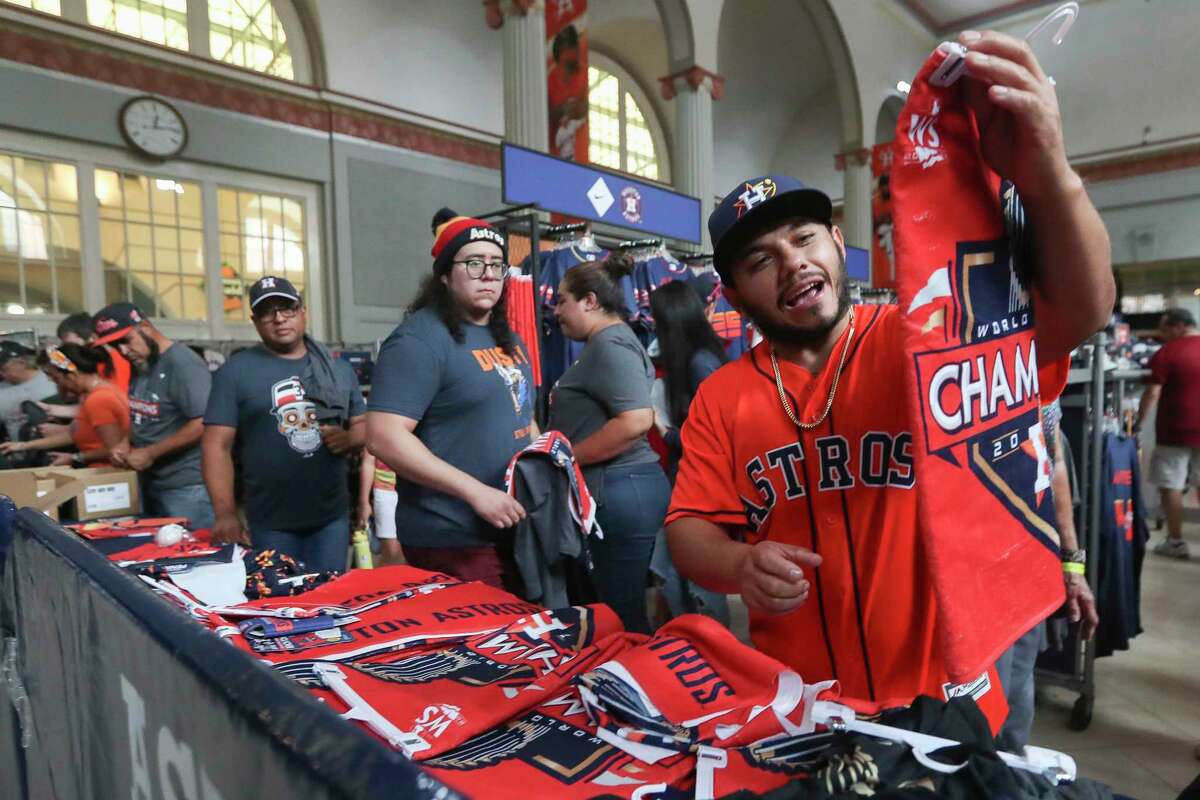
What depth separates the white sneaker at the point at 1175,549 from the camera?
4812 mm

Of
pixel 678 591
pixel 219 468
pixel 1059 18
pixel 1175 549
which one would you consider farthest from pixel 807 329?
pixel 1175 549

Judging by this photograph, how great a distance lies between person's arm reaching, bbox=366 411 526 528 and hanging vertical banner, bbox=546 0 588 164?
5.79 m

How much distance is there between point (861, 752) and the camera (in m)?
0.69

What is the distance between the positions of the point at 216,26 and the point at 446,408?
875cm

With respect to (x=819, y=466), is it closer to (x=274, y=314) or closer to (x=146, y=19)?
(x=274, y=314)

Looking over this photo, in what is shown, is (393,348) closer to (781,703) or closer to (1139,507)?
(781,703)

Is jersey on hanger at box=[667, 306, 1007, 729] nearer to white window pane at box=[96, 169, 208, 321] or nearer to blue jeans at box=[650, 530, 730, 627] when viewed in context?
blue jeans at box=[650, 530, 730, 627]

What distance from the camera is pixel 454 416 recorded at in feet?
6.15

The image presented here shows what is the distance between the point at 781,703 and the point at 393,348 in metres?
1.31

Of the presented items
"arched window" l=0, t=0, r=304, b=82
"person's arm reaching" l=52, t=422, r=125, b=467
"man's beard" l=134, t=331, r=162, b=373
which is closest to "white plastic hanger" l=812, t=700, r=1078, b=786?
"man's beard" l=134, t=331, r=162, b=373

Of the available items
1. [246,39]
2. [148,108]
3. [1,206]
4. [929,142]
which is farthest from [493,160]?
[929,142]

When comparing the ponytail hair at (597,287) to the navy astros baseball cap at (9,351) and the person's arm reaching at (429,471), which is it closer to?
the person's arm reaching at (429,471)

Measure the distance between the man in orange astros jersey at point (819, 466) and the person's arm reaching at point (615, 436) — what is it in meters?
1.07

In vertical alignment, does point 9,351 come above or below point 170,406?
above
